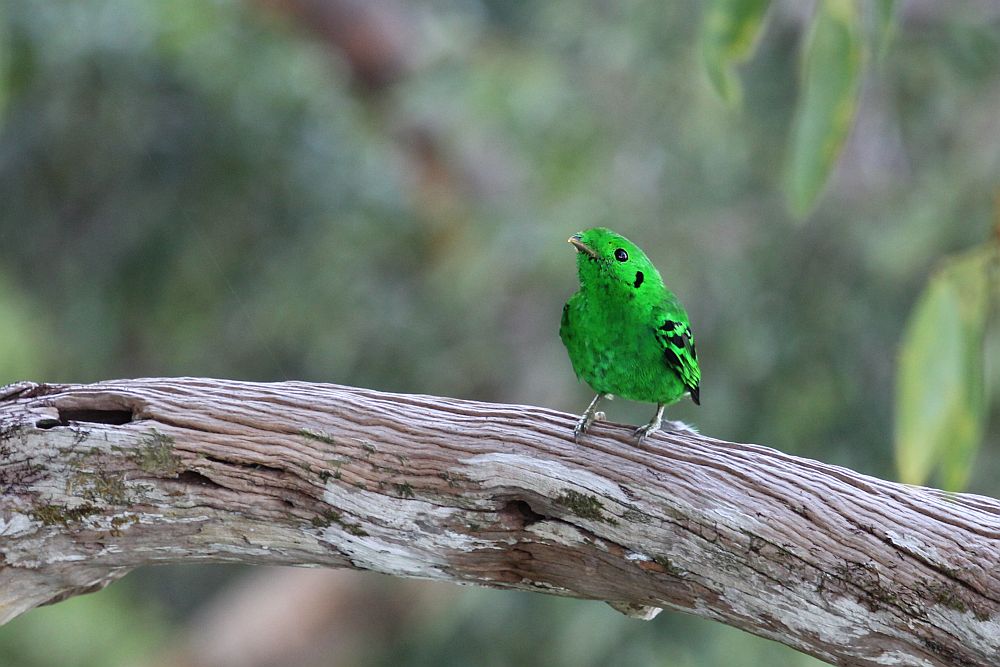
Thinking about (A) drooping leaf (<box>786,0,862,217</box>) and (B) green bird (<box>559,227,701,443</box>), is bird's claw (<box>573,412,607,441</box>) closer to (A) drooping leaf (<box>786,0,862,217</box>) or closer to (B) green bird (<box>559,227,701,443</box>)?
(B) green bird (<box>559,227,701,443</box>)

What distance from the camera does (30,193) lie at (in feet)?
30.8

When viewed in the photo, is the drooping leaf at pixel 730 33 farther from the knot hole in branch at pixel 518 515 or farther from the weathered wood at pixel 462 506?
the knot hole in branch at pixel 518 515

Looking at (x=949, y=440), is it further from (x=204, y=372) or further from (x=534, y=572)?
(x=204, y=372)

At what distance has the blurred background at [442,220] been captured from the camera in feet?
23.7

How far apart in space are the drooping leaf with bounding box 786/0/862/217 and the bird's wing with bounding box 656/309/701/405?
0.53 m

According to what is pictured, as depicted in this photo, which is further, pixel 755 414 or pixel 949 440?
pixel 755 414

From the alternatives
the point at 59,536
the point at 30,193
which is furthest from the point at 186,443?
the point at 30,193

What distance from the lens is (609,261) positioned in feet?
9.04

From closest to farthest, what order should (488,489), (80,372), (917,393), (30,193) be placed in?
(488,489) < (917,393) < (30,193) < (80,372)

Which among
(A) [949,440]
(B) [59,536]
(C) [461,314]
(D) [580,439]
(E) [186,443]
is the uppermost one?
(C) [461,314]

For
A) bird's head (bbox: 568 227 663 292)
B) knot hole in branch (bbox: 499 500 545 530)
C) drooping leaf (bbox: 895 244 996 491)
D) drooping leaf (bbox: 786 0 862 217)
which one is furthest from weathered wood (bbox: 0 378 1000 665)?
drooping leaf (bbox: 786 0 862 217)

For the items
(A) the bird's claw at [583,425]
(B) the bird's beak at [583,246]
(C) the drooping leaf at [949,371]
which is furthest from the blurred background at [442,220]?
(A) the bird's claw at [583,425]

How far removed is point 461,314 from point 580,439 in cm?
597

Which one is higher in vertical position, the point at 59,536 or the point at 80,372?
the point at 80,372
